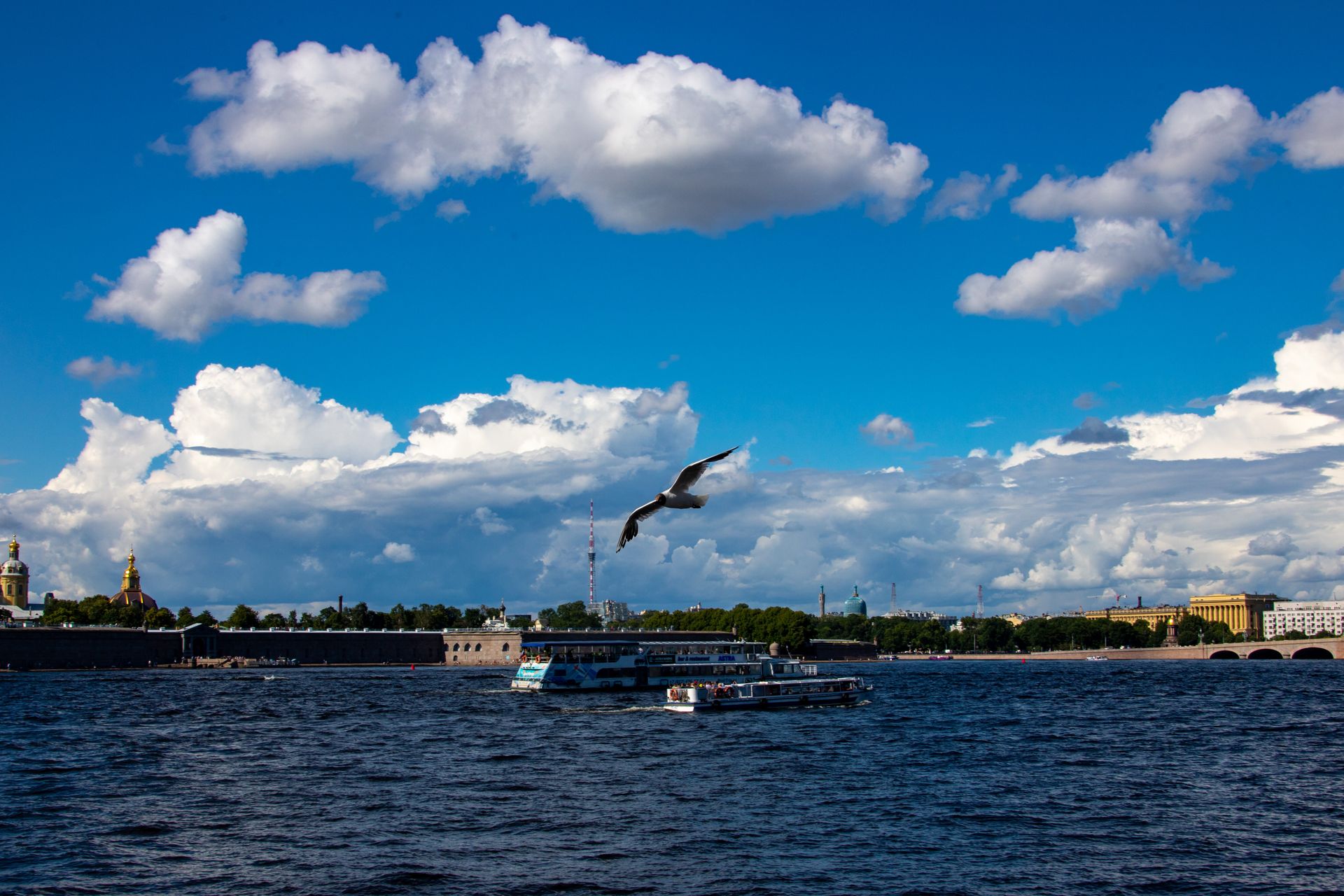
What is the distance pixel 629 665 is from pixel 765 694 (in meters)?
26.0

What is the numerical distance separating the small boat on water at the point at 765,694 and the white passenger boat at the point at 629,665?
1290cm

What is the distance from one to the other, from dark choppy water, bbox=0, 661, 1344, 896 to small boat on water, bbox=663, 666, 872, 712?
2.73m

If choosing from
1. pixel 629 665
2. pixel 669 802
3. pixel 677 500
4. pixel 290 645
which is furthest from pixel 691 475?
pixel 290 645

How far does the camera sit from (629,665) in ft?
326

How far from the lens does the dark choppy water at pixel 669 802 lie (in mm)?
26438

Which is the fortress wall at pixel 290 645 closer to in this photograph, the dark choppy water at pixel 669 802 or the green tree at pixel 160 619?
the green tree at pixel 160 619

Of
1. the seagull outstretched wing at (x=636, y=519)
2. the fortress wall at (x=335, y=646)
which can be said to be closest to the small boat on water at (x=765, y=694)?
the seagull outstretched wing at (x=636, y=519)

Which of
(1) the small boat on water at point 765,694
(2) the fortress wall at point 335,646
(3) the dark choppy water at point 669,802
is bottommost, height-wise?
(2) the fortress wall at point 335,646

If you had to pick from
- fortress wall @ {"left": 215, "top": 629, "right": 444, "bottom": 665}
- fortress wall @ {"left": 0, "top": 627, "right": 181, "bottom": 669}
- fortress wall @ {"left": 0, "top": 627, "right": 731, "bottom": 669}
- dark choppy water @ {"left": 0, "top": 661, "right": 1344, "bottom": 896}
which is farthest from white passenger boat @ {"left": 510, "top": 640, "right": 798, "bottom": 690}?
fortress wall @ {"left": 215, "top": 629, "right": 444, "bottom": 665}

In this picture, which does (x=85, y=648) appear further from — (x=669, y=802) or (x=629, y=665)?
(x=669, y=802)

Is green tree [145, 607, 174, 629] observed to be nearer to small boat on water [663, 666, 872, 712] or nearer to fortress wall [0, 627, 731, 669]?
fortress wall [0, 627, 731, 669]

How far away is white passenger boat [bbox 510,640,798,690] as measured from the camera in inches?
3708

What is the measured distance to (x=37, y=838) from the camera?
101 feet

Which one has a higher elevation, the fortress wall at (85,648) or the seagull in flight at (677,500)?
the seagull in flight at (677,500)
